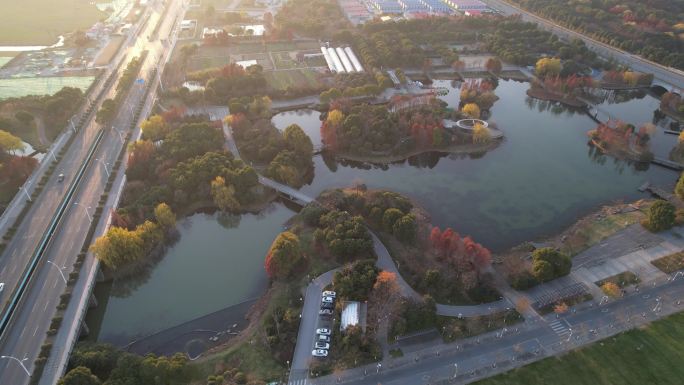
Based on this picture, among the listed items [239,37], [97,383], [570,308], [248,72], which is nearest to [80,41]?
[239,37]

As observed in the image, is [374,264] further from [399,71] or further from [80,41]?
[80,41]

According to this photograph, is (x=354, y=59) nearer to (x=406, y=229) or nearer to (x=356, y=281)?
(x=406, y=229)

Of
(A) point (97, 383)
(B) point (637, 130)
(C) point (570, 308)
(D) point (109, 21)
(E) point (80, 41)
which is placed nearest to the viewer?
(A) point (97, 383)

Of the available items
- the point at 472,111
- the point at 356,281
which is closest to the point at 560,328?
the point at 356,281

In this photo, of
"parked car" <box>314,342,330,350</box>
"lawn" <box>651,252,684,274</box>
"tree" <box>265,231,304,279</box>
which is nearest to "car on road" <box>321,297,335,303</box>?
"parked car" <box>314,342,330,350</box>

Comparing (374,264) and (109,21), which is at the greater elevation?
(109,21)

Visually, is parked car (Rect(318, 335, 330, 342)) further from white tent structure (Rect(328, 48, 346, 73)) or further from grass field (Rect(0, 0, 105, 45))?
grass field (Rect(0, 0, 105, 45))

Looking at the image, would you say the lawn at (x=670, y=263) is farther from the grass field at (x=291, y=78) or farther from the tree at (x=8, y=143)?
the tree at (x=8, y=143)
